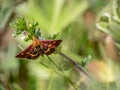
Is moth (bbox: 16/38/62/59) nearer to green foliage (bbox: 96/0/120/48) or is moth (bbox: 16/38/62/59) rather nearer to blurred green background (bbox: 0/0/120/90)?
blurred green background (bbox: 0/0/120/90)

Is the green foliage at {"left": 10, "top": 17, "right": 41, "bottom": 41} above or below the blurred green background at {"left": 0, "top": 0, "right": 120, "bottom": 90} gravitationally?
above

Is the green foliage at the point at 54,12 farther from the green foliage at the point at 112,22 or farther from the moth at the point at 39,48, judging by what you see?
the moth at the point at 39,48

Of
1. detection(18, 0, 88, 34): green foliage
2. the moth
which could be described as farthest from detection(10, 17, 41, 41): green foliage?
detection(18, 0, 88, 34): green foliage

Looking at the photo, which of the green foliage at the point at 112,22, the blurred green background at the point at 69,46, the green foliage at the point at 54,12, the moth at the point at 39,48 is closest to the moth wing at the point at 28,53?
the moth at the point at 39,48

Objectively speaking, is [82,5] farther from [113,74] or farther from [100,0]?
[113,74]

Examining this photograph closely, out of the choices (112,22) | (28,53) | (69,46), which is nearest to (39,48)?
(28,53)

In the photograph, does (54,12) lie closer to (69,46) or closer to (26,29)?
(69,46)
